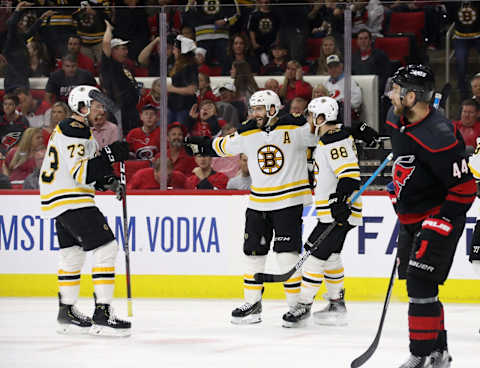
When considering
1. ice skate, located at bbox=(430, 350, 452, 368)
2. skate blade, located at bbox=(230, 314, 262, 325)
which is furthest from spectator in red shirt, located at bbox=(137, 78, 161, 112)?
ice skate, located at bbox=(430, 350, 452, 368)

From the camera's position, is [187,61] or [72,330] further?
[187,61]

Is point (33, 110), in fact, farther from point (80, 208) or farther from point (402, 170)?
point (402, 170)

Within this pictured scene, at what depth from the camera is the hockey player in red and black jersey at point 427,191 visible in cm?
387

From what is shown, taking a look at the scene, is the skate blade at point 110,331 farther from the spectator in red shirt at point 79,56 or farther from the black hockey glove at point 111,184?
the spectator in red shirt at point 79,56

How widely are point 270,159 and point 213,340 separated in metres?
1.27

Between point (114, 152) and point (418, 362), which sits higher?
point (114, 152)

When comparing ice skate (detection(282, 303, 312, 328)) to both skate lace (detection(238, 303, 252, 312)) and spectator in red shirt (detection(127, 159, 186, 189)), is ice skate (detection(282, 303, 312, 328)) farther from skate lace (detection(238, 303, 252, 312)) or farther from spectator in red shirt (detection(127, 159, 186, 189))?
spectator in red shirt (detection(127, 159, 186, 189))

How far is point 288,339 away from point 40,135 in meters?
2.83

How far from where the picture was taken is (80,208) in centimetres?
552

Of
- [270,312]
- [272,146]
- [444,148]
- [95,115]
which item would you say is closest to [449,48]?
[272,146]

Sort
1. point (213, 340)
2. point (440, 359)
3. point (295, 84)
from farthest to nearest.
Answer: point (295, 84)
point (213, 340)
point (440, 359)

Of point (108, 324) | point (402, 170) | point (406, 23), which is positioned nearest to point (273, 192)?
point (108, 324)

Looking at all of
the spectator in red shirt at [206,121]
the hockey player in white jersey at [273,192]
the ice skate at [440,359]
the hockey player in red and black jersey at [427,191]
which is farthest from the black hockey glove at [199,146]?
the ice skate at [440,359]

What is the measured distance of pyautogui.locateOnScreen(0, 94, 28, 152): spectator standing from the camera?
7.18m
